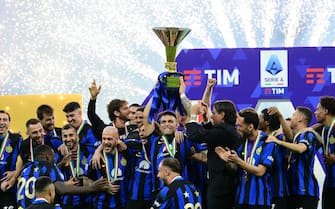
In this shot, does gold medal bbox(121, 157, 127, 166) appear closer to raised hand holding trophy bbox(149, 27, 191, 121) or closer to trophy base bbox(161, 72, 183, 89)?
raised hand holding trophy bbox(149, 27, 191, 121)

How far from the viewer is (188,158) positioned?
700 cm

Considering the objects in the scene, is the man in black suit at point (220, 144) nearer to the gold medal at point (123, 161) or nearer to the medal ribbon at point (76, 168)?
the gold medal at point (123, 161)

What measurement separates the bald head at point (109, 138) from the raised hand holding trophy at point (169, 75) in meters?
0.34

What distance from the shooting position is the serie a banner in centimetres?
917

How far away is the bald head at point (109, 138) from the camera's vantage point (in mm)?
7020

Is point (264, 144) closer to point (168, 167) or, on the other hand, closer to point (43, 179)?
point (168, 167)

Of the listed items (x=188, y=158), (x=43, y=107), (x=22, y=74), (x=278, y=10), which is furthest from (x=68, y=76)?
(x=188, y=158)

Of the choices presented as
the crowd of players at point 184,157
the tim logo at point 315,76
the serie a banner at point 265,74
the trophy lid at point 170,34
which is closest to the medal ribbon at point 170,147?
the crowd of players at point 184,157

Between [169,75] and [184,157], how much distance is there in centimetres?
70

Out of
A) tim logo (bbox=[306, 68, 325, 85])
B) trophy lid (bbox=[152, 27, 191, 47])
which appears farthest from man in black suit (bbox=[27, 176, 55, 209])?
tim logo (bbox=[306, 68, 325, 85])

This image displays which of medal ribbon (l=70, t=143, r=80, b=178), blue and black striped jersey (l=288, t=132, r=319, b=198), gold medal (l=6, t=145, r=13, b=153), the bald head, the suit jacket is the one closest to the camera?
the suit jacket

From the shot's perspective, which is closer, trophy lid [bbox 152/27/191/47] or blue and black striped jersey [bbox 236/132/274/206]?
blue and black striped jersey [bbox 236/132/274/206]

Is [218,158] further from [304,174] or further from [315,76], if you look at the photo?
[315,76]

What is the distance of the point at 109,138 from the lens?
7.03 metres
